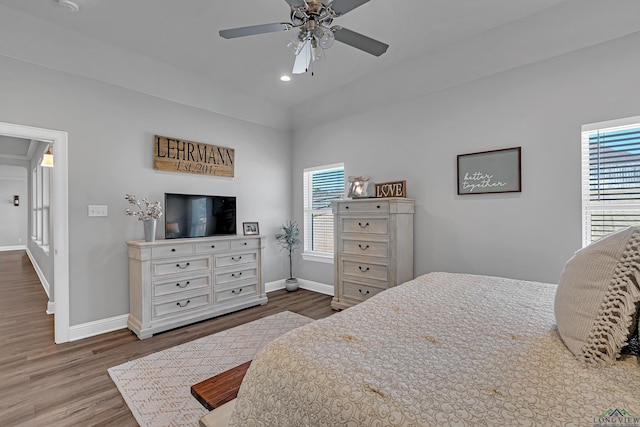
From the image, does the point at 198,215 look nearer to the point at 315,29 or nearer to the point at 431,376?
the point at 315,29

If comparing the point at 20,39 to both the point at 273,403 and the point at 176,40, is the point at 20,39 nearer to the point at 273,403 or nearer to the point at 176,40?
→ the point at 176,40

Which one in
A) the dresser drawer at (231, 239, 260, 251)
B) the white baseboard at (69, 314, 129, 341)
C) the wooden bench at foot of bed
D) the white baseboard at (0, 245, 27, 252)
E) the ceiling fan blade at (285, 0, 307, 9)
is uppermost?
the ceiling fan blade at (285, 0, 307, 9)

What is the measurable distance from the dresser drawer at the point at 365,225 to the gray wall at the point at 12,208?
1067 centimetres

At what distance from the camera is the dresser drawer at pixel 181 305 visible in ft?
10.3

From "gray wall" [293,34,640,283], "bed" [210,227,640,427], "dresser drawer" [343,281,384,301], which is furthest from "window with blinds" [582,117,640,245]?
"dresser drawer" [343,281,384,301]

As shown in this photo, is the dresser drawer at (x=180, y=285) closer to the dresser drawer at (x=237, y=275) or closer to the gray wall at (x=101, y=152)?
the dresser drawer at (x=237, y=275)

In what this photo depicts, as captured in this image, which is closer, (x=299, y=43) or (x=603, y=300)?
(x=603, y=300)

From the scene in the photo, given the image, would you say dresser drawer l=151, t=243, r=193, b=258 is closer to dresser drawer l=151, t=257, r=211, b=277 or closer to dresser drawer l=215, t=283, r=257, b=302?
dresser drawer l=151, t=257, r=211, b=277

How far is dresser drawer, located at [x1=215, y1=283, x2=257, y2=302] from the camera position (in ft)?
12.0

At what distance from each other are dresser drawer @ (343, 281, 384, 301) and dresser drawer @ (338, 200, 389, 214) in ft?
2.92

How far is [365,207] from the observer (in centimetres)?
347

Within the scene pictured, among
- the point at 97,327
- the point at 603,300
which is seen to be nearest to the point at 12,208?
the point at 97,327

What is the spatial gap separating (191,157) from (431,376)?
376cm

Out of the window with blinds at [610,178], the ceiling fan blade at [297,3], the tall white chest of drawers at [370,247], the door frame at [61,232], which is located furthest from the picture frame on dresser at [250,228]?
the window with blinds at [610,178]
